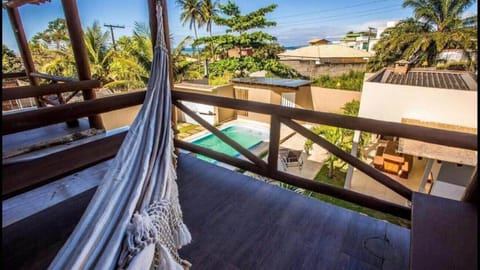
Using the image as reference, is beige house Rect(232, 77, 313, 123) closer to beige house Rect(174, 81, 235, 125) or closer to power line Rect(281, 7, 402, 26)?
beige house Rect(174, 81, 235, 125)

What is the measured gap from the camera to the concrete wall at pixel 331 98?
361 inches

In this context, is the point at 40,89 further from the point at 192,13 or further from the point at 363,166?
the point at 192,13

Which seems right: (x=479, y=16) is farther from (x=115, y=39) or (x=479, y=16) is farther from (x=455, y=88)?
(x=115, y=39)

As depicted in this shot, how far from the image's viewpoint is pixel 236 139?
27.6 feet

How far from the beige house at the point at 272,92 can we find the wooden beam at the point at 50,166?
762 cm

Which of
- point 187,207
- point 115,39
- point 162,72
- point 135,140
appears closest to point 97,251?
point 135,140

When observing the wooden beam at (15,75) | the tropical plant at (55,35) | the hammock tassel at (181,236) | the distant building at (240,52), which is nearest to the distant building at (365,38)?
the distant building at (240,52)

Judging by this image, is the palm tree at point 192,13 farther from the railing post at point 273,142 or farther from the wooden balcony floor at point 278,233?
the wooden balcony floor at point 278,233

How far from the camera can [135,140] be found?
3.72 ft

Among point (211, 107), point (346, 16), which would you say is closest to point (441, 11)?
point (346, 16)

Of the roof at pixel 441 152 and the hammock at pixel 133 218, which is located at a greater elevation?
the hammock at pixel 133 218

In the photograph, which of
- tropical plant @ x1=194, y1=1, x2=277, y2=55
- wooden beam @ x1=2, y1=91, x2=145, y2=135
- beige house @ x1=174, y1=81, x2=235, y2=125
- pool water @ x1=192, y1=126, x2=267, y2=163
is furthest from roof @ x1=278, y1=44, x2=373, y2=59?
wooden beam @ x1=2, y1=91, x2=145, y2=135

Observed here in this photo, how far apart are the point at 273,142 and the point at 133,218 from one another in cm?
125

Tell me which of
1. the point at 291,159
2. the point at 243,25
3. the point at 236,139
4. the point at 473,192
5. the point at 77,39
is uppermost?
the point at 243,25
